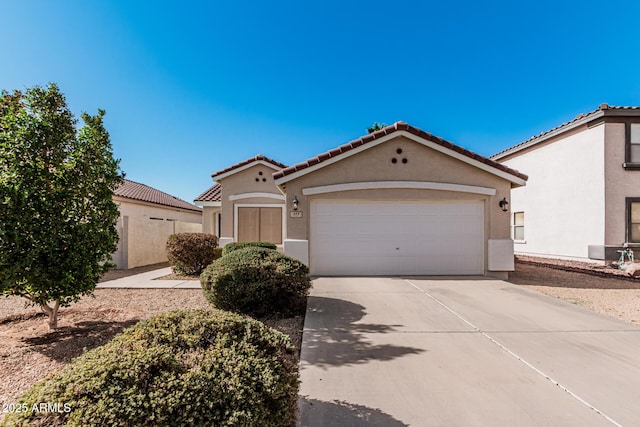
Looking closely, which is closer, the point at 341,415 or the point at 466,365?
the point at 341,415

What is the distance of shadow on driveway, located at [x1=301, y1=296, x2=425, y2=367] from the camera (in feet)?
13.1

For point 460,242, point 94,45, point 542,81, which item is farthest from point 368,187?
point 542,81

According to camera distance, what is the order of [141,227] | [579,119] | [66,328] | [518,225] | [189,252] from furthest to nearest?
[518,225]
[141,227]
[579,119]
[189,252]
[66,328]

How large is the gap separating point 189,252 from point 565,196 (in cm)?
1683

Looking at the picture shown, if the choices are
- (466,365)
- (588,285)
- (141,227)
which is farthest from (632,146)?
(141,227)

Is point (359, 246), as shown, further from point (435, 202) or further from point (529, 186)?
point (529, 186)

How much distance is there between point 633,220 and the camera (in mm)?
12328

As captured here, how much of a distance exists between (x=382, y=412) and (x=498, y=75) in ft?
49.7

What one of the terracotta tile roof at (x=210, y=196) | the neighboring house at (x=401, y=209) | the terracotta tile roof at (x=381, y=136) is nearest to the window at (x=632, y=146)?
the neighboring house at (x=401, y=209)

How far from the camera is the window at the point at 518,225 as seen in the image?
55.5 feet

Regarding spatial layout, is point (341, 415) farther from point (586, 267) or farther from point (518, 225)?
point (518, 225)

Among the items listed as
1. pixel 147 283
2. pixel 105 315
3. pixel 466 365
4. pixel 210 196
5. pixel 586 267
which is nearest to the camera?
pixel 466 365

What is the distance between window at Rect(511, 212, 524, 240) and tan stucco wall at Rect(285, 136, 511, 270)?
29.4 feet

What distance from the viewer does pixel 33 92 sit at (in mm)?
4844
